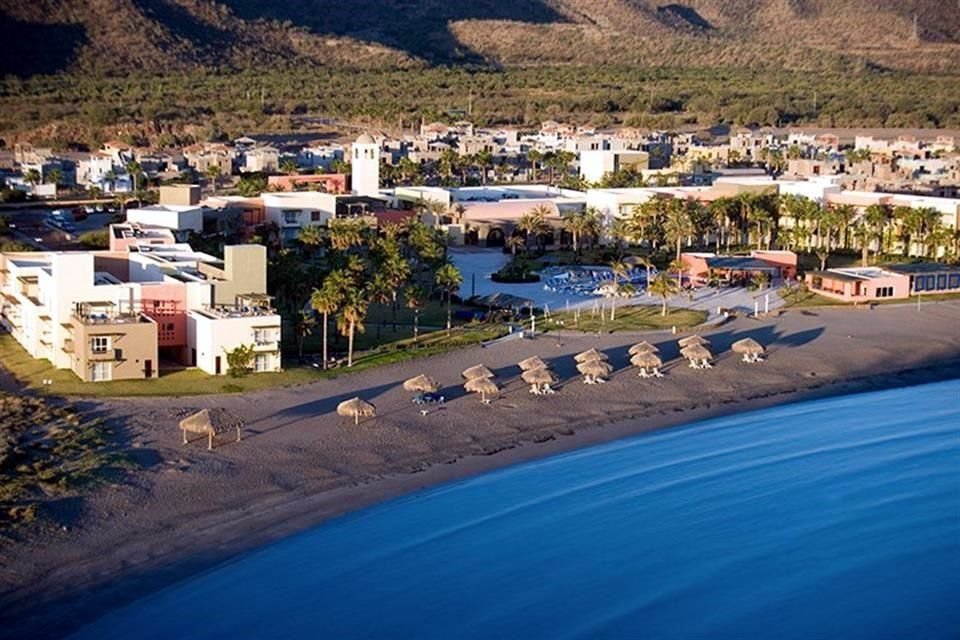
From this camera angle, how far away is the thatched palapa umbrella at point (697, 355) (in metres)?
40.0

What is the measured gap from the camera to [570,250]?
64.1 meters

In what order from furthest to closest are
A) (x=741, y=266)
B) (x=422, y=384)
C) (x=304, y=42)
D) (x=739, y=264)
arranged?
(x=304, y=42) < (x=739, y=264) < (x=741, y=266) < (x=422, y=384)

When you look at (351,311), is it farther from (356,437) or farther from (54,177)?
(54,177)

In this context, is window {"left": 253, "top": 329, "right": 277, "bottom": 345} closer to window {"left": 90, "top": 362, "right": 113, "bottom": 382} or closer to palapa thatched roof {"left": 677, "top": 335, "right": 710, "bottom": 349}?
window {"left": 90, "top": 362, "right": 113, "bottom": 382}

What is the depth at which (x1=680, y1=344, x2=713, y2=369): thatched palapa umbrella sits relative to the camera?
39969 millimetres

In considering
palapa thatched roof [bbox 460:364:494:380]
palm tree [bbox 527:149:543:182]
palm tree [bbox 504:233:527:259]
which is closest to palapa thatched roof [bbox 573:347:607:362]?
palapa thatched roof [bbox 460:364:494:380]

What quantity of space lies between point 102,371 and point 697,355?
16094mm

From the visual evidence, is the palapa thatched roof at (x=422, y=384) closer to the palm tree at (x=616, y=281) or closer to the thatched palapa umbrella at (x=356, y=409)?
the thatched palapa umbrella at (x=356, y=409)

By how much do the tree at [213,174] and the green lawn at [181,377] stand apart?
38399mm

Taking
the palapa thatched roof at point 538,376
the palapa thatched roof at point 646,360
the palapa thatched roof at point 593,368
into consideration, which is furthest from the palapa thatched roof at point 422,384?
the palapa thatched roof at point 646,360

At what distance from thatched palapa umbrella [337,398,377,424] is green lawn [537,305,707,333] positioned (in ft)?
41.5

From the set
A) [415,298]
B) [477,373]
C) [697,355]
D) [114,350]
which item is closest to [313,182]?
[415,298]

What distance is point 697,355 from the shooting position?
39938 millimetres

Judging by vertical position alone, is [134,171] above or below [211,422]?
above
